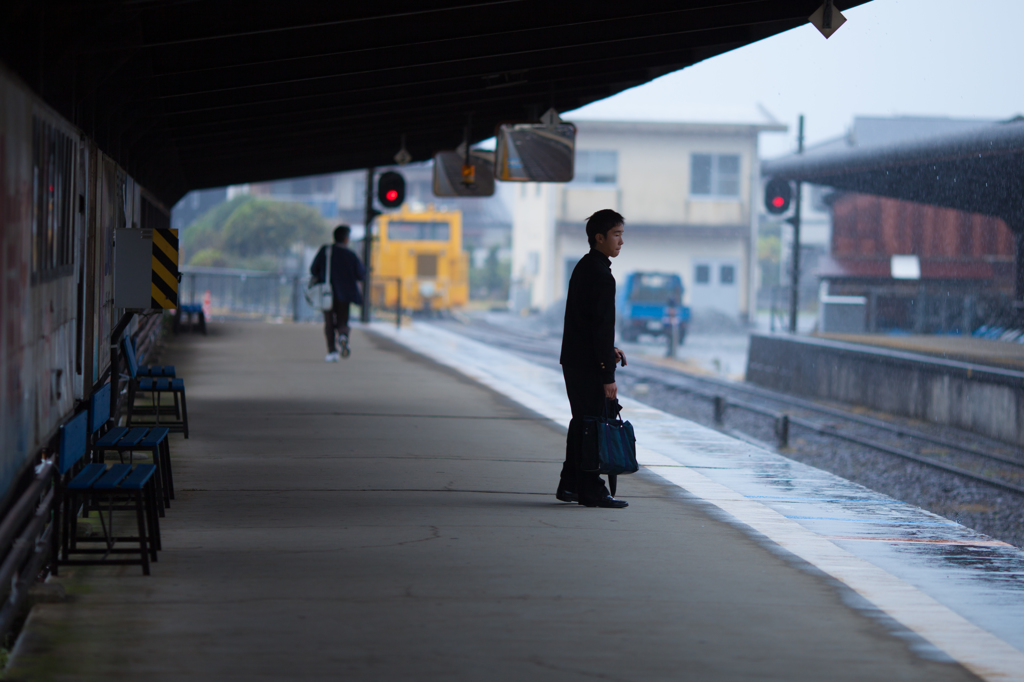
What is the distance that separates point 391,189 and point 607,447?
12.9m

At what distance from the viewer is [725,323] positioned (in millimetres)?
40062

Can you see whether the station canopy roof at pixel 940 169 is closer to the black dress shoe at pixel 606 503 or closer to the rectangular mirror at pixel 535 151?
the rectangular mirror at pixel 535 151

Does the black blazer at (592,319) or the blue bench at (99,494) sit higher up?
the black blazer at (592,319)

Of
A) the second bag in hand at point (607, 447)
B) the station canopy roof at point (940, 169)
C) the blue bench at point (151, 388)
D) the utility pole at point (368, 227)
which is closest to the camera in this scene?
the second bag in hand at point (607, 447)

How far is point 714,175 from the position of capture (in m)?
43.3

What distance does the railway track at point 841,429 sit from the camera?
12547 mm

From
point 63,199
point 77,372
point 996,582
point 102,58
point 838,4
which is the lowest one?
point 996,582

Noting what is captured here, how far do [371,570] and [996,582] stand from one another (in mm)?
2824

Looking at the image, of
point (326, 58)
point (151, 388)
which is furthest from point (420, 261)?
point (151, 388)

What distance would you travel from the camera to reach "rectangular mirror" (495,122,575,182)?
12609 mm

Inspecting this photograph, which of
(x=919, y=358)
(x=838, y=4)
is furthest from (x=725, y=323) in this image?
(x=838, y=4)

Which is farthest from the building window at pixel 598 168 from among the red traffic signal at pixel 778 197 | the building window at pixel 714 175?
the red traffic signal at pixel 778 197

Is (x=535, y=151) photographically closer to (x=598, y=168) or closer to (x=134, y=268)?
(x=134, y=268)

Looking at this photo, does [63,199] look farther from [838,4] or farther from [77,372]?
[838,4]
